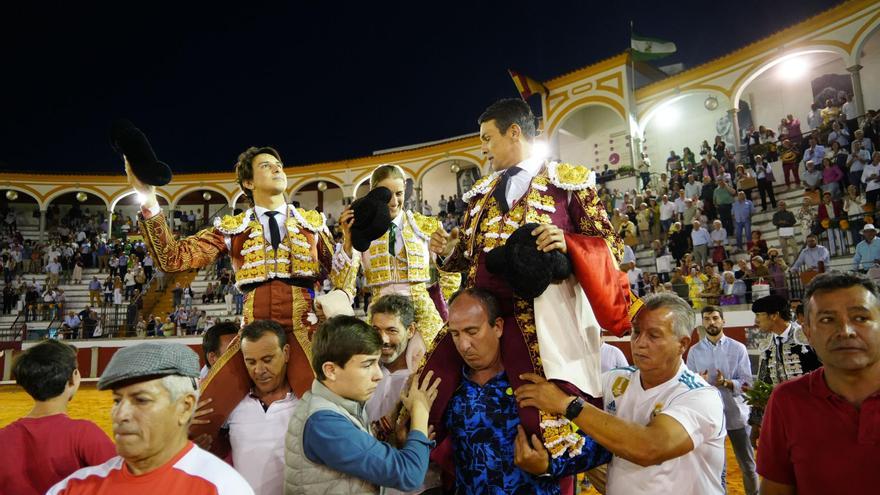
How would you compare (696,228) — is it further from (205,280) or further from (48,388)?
(205,280)

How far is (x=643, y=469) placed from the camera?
222cm

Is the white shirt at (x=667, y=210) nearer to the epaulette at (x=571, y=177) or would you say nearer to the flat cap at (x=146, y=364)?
the epaulette at (x=571, y=177)

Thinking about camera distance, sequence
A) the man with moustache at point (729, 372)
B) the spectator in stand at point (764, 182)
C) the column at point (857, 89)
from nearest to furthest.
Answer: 1. the man with moustache at point (729, 372)
2. the spectator in stand at point (764, 182)
3. the column at point (857, 89)

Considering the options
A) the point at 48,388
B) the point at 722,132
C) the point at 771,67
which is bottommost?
the point at 48,388

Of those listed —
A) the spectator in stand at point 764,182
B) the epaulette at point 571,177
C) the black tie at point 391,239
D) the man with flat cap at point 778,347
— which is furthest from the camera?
the spectator in stand at point 764,182

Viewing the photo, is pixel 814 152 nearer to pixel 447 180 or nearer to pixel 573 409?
pixel 573 409

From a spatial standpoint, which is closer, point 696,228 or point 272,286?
point 272,286

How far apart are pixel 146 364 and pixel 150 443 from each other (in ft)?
0.72

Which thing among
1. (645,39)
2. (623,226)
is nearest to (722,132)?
(645,39)

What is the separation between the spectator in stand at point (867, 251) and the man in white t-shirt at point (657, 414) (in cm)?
770

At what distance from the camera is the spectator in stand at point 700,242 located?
1115 centimetres

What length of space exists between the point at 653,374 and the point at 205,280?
69.0ft

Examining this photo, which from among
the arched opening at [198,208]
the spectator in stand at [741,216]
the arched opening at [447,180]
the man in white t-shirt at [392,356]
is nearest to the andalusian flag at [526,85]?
the arched opening at [447,180]

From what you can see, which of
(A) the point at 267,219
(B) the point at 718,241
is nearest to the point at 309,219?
(A) the point at 267,219
